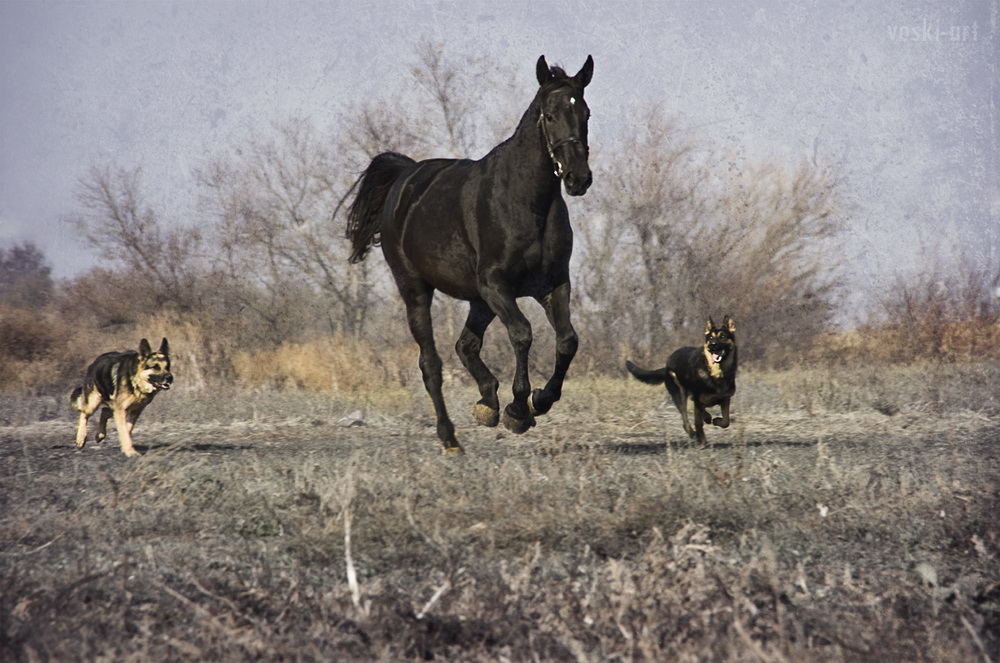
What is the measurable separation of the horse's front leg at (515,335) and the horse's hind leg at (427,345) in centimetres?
132

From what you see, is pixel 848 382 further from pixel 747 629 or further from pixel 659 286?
pixel 747 629

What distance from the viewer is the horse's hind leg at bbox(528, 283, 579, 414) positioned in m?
6.03

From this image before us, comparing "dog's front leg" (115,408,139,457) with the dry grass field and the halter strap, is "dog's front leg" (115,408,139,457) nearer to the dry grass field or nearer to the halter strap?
the dry grass field

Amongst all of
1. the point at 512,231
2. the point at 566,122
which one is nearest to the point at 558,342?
the point at 512,231

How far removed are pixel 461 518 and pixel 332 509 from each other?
27.4 inches

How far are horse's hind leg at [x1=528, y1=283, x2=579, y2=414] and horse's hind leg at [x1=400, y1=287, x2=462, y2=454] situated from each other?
1433mm

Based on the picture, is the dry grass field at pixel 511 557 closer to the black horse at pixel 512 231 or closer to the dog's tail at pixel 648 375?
the black horse at pixel 512 231

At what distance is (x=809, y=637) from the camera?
106 inches

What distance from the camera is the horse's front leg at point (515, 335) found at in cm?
601

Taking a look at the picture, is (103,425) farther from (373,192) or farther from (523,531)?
(523,531)

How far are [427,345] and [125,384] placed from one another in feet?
12.6

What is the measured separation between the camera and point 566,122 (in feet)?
18.2

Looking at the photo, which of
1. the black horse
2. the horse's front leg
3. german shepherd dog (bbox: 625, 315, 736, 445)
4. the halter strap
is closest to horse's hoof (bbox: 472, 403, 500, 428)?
the black horse

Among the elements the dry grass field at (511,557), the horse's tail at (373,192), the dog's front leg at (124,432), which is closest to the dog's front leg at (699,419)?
the dry grass field at (511,557)
